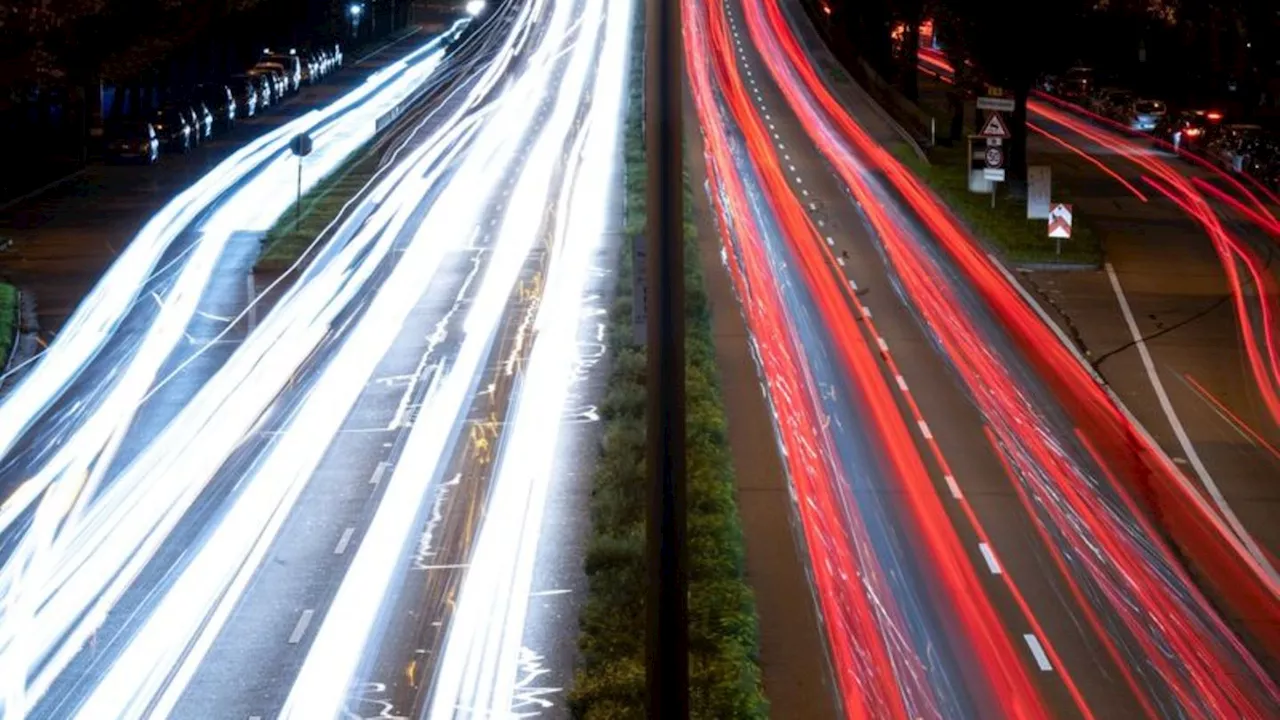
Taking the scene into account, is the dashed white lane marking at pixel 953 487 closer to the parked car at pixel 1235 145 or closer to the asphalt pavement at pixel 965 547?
the asphalt pavement at pixel 965 547

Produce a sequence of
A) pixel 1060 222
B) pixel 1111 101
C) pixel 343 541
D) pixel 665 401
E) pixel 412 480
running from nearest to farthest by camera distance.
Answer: pixel 665 401, pixel 343 541, pixel 412 480, pixel 1060 222, pixel 1111 101

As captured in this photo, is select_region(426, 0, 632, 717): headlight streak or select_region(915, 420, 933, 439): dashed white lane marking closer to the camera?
select_region(426, 0, 632, 717): headlight streak

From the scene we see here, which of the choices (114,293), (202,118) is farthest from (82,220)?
(202,118)

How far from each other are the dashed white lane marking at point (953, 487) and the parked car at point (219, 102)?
141 ft

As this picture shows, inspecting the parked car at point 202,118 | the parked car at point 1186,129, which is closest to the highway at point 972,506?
the parked car at point 1186,129

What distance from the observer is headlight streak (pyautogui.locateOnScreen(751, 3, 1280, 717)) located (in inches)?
631

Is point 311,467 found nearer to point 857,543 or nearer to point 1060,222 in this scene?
point 857,543

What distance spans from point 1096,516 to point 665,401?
13.6 meters

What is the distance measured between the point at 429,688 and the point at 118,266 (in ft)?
77.7

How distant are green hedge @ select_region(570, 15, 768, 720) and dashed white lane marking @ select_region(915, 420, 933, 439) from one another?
280 centimetres

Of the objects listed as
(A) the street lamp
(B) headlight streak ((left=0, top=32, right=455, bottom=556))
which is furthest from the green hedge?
(A) the street lamp

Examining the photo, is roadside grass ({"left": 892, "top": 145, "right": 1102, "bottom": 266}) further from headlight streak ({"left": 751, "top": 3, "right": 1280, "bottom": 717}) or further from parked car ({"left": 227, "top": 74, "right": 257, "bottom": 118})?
parked car ({"left": 227, "top": 74, "right": 257, "bottom": 118})

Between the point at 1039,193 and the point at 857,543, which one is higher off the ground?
the point at 1039,193

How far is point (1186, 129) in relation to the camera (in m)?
57.4
